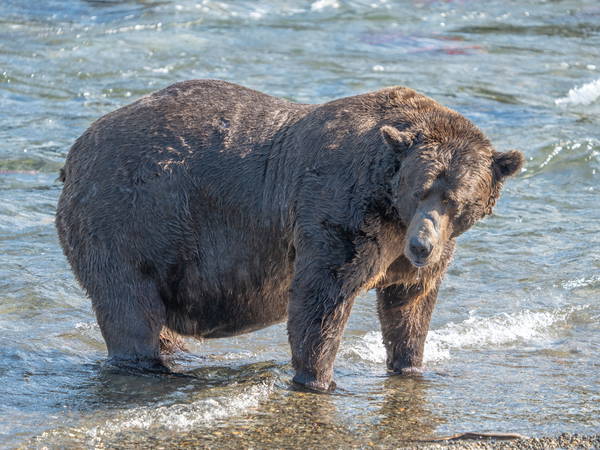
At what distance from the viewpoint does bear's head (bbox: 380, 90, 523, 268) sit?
6.05m

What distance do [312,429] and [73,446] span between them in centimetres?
136

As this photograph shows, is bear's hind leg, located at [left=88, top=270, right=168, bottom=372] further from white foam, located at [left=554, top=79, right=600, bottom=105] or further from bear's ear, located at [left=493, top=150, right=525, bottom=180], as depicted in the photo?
white foam, located at [left=554, top=79, right=600, bottom=105]

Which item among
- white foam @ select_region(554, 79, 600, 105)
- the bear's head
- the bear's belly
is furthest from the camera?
white foam @ select_region(554, 79, 600, 105)

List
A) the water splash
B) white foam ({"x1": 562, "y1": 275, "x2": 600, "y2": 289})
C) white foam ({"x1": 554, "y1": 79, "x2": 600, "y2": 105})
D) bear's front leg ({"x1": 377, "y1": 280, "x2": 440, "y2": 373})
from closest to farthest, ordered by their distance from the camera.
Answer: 1. the water splash
2. bear's front leg ({"x1": 377, "y1": 280, "x2": 440, "y2": 373})
3. white foam ({"x1": 562, "y1": 275, "x2": 600, "y2": 289})
4. white foam ({"x1": 554, "y1": 79, "x2": 600, "y2": 105})

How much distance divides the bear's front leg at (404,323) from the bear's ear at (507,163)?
3.58 ft

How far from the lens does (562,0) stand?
2252 cm

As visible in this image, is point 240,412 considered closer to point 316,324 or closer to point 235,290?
point 316,324

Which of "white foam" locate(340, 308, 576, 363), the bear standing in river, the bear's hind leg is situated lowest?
"white foam" locate(340, 308, 576, 363)

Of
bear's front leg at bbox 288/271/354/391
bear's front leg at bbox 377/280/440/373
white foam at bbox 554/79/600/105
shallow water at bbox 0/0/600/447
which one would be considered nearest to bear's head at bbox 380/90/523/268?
bear's front leg at bbox 288/271/354/391

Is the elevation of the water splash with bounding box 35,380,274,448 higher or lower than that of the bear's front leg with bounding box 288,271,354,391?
lower

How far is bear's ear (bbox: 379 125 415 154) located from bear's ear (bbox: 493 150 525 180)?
54 centimetres

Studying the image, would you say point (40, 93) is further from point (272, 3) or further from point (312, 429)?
point (312, 429)

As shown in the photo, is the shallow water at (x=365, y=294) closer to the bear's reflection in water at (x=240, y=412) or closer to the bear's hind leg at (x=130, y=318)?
the bear's reflection in water at (x=240, y=412)

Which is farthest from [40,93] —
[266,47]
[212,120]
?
[212,120]
